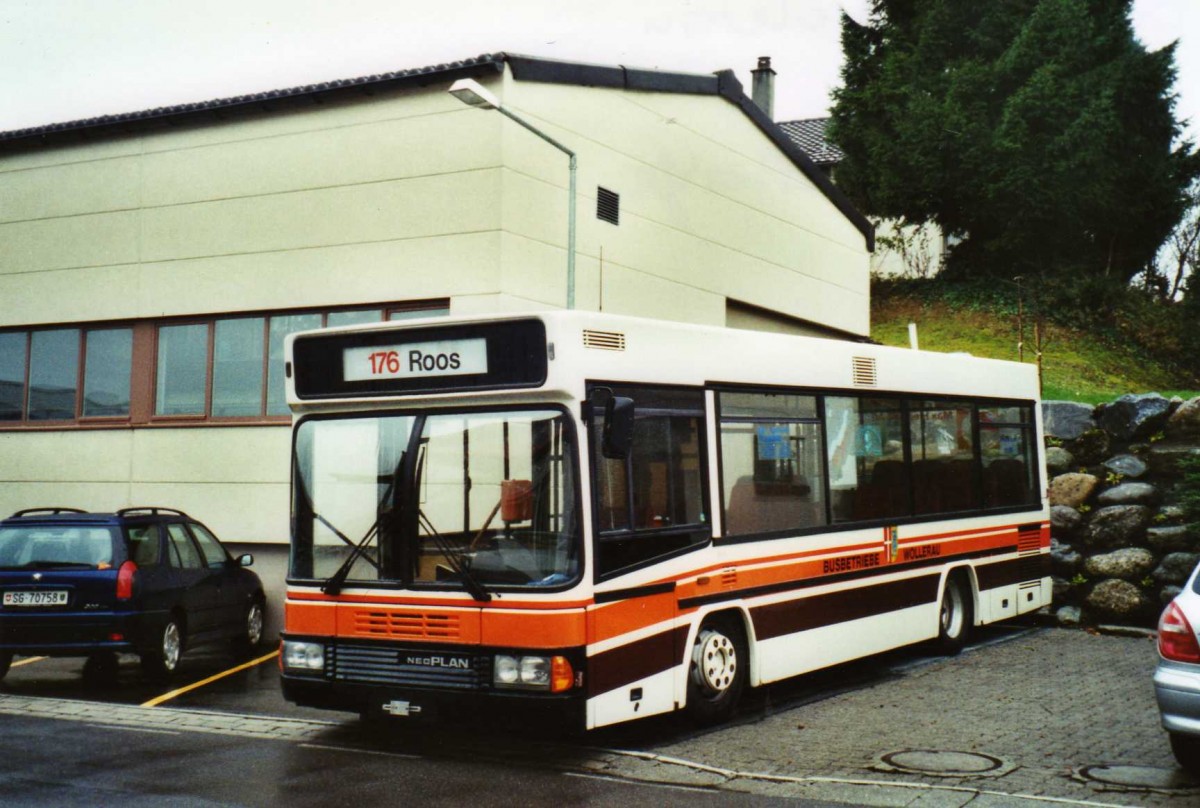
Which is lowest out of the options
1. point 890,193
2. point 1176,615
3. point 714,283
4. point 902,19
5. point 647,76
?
point 1176,615

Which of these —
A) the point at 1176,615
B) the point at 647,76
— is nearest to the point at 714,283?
the point at 647,76

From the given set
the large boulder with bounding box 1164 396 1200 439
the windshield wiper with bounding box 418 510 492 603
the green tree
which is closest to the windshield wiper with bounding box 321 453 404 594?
the windshield wiper with bounding box 418 510 492 603

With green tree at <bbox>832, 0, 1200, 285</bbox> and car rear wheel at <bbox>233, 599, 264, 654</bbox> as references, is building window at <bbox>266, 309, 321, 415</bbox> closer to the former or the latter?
car rear wheel at <bbox>233, 599, 264, 654</bbox>

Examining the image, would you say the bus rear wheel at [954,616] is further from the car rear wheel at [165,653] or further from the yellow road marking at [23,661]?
the yellow road marking at [23,661]

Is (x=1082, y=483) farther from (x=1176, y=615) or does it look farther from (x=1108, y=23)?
(x=1108, y=23)

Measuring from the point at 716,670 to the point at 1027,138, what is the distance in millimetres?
31131

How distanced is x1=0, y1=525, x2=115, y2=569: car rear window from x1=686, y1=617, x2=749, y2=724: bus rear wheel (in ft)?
20.0

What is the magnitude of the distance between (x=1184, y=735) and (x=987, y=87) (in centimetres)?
3371

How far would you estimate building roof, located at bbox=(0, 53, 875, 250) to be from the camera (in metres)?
16.7

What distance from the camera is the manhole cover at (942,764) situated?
814 centimetres

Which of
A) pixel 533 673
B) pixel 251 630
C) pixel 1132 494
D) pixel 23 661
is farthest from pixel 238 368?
pixel 1132 494

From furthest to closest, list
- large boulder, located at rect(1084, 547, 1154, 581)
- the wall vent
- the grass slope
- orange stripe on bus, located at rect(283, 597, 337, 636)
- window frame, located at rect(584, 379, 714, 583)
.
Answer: the grass slope → the wall vent → large boulder, located at rect(1084, 547, 1154, 581) → orange stripe on bus, located at rect(283, 597, 337, 636) → window frame, located at rect(584, 379, 714, 583)

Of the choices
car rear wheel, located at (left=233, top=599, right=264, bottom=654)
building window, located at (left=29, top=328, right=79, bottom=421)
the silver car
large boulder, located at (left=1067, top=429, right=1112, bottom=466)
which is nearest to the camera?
the silver car

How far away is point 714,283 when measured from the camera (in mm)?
21828
